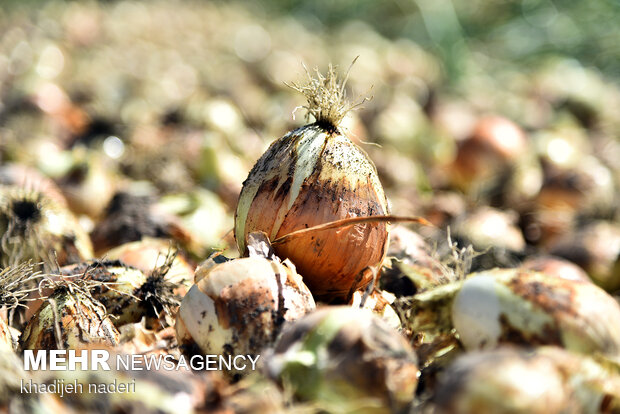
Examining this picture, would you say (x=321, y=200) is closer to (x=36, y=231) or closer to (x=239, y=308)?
(x=239, y=308)

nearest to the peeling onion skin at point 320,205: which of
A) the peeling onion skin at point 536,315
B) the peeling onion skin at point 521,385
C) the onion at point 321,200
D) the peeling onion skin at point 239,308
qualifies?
the onion at point 321,200

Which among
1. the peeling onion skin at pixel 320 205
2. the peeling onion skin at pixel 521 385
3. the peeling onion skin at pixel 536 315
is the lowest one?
the peeling onion skin at pixel 521 385

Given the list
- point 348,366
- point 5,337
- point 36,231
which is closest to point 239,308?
point 348,366

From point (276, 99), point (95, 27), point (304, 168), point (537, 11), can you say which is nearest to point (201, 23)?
point (95, 27)

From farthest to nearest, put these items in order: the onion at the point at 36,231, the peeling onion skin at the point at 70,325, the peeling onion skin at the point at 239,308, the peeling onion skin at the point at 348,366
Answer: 1. the onion at the point at 36,231
2. the peeling onion skin at the point at 70,325
3. the peeling onion skin at the point at 239,308
4. the peeling onion skin at the point at 348,366

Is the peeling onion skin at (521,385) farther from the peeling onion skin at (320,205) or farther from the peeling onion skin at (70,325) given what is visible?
the peeling onion skin at (70,325)

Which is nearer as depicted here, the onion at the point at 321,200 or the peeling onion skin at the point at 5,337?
the peeling onion skin at the point at 5,337
